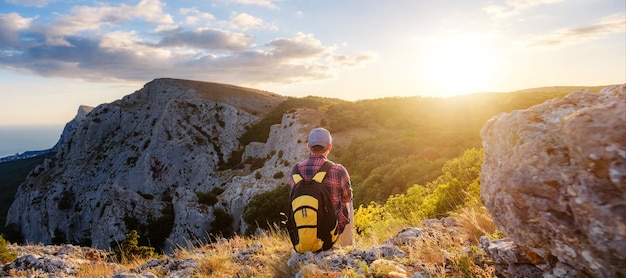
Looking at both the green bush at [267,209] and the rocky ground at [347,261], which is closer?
the rocky ground at [347,261]

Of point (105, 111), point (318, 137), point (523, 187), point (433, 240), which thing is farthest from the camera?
point (105, 111)

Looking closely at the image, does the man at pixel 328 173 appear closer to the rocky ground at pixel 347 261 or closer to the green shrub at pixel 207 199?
the rocky ground at pixel 347 261

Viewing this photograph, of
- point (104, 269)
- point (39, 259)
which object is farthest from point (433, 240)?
point (39, 259)

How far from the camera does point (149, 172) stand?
1813 inches

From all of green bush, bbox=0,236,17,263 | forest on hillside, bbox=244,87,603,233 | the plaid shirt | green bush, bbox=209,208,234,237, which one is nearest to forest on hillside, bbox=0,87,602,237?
forest on hillside, bbox=244,87,603,233

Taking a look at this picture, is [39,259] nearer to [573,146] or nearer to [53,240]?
[573,146]

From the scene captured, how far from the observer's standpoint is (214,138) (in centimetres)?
5075

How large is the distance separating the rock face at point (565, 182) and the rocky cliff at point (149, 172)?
73.8 ft

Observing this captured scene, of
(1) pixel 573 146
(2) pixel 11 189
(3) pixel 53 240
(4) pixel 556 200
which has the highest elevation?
(1) pixel 573 146

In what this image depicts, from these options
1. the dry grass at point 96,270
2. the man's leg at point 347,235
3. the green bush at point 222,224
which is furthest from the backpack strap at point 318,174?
the green bush at point 222,224

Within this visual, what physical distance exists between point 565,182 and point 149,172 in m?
49.9

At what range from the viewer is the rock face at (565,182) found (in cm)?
215

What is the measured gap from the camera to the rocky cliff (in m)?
27.6

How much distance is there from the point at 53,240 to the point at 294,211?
54.3 meters
